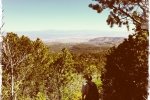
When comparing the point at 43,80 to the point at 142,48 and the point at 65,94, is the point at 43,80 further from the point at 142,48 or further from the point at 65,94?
the point at 142,48

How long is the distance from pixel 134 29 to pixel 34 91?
23.0 m

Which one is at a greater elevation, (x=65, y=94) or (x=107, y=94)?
(x=107, y=94)

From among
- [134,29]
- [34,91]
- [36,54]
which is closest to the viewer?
[134,29]

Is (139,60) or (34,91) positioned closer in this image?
(139,60)

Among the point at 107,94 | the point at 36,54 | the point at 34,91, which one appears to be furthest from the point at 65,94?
the point at 107,94

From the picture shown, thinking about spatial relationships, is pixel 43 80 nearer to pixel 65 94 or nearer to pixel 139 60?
pixel 65 94

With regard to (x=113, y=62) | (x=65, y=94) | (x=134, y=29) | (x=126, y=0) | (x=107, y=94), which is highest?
(x=126, y=0)

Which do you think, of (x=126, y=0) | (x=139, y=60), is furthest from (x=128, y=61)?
(x=126, y=0)

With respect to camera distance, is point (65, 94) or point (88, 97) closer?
point (88, 97)

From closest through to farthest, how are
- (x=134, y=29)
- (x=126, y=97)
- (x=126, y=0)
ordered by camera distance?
(x=126, y=0) < (x=134, y=29) < (x=126, y=97)

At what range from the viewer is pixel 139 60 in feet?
34.6

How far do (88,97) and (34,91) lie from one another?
2171cm

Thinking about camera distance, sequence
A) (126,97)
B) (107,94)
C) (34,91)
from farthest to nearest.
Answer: (34,91), (107,94), (126,97)

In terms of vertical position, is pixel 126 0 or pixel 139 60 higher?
pixel 126 0
